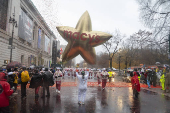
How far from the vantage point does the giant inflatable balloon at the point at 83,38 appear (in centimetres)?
767

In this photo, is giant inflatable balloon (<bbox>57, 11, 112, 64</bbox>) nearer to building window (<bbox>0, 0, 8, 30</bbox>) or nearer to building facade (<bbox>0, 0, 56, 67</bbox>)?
building facade (<bbox>0, 0, 56, 67</bbox>)

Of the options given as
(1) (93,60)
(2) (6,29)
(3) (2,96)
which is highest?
(2) (6,29)

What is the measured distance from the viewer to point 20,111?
5.71 m

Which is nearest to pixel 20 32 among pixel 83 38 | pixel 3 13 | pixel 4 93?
pixel 3 13

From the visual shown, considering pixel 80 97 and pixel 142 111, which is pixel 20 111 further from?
pixel 142 111

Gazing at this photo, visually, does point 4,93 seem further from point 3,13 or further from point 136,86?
point 3,13

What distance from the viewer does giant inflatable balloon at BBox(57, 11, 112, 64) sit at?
7.67 m

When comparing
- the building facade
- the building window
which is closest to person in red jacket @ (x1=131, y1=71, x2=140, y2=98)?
the building facade

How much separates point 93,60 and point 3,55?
50.8ft

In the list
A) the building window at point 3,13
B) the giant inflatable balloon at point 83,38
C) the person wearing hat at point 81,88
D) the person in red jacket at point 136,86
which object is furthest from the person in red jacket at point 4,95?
the building window at point 3,13

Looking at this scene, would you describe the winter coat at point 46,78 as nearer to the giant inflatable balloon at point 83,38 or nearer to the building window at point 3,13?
the giant inflatable balloon at point 83,38

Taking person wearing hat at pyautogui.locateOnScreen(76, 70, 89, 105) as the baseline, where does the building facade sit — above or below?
above

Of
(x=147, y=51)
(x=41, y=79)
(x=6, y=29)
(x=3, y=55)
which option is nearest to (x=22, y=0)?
(x=6, y=29)

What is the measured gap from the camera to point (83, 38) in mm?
7645
